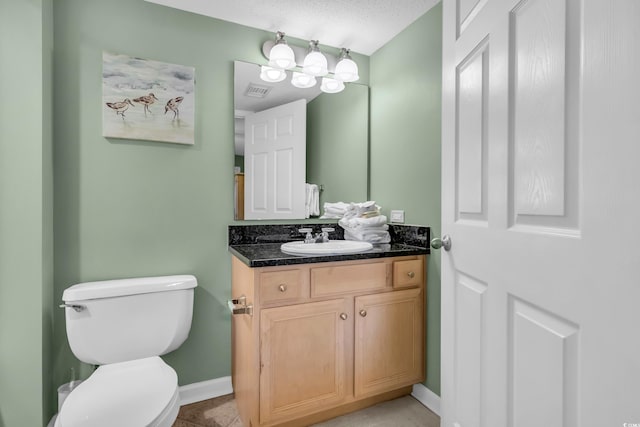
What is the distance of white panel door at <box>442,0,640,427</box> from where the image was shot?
508 millimetres

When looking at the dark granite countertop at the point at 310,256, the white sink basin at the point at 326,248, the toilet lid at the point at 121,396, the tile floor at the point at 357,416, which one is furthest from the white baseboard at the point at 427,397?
the toilet lid at the point at 121,396

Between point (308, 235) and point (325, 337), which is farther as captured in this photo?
point (308, 235)

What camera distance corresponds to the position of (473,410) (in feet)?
3.08

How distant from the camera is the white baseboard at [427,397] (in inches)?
68.9

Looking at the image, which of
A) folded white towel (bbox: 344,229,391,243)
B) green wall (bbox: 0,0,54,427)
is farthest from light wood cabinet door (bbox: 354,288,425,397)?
green wall (bbox: 0,0,54,427)

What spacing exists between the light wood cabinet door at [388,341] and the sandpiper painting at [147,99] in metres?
1.40

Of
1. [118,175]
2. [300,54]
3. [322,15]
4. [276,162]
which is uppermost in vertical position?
[322,15]

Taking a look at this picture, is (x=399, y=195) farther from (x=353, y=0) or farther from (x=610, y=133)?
(x=610, y=133)

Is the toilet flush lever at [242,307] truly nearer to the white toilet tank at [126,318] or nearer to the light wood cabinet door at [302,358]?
the light wood cabinet door at [302,358]

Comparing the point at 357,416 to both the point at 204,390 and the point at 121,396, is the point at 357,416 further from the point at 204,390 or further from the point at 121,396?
the point at 121,396

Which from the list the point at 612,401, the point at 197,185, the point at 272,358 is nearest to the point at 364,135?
the point at 197,185

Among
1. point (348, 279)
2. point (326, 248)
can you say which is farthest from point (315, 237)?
point (348, 279)

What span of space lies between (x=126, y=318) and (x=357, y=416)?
1281 mm

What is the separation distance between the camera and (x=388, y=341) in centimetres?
172
